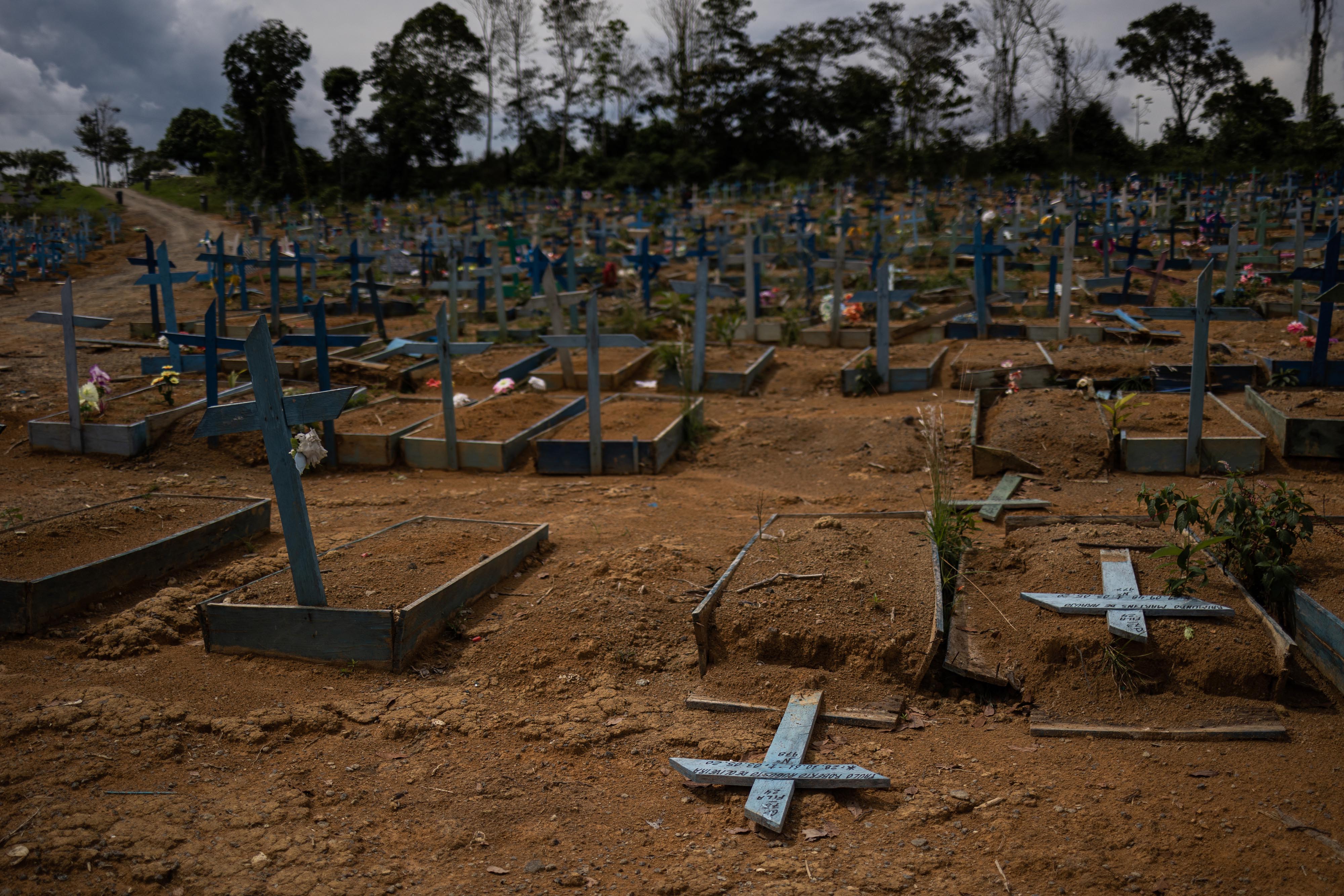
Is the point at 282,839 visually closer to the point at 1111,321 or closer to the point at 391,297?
the point at 1111,321

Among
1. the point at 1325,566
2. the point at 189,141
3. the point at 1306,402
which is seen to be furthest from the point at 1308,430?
the point at 189,141

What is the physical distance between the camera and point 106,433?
822 cm

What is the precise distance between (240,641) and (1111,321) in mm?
11690

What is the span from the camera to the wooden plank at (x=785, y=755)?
10.1ft

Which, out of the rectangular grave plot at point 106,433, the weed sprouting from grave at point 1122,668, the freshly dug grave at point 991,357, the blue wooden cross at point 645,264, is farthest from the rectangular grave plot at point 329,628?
the blue wooden cross at point 645,264

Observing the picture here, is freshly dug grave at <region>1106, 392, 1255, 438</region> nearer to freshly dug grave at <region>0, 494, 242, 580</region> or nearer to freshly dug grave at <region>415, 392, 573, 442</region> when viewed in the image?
freshly dug grave at <region>415, 392, 573, 442</region>

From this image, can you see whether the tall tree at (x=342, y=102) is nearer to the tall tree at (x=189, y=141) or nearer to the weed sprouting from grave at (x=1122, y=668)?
the tall tree at (x=189, y=141)

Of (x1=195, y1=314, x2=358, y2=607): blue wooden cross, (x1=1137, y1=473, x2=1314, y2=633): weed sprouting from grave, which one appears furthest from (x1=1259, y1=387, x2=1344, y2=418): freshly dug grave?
(x1=195, y1=314, x2=358, y2=607): blue wooden cross

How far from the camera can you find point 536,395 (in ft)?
31.9

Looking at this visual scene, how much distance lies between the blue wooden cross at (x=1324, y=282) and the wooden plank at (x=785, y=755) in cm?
670

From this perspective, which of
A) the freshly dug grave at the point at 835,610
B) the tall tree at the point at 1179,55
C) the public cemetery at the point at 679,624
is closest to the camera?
the public cemetery at the point at 679,624

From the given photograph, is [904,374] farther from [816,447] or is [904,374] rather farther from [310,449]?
[310,449]

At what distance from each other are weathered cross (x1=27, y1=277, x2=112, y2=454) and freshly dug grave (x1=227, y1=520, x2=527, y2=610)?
175 inches

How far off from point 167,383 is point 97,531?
4.28 meters
